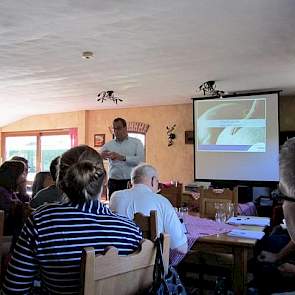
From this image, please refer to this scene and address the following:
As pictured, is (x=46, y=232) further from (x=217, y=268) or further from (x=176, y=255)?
(x=217, y=268)

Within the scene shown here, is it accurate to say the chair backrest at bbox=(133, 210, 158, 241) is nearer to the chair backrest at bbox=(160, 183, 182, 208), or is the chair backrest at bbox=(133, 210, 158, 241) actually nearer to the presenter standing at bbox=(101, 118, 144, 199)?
the chair backrest at bbox=(160, 183, 182, 208)

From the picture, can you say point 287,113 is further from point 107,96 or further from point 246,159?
point 107,96

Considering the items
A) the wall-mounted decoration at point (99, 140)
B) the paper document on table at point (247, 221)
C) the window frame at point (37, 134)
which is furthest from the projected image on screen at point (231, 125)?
the window frame at point (37, 134)

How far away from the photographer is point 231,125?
6.81 metres

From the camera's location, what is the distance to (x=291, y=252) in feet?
7.30

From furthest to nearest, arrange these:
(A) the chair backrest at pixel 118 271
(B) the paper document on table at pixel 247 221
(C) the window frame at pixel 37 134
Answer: (C) the window frame at pixel 37 134, (B) the paper document on table at pixel 247 221, (A) the chair backrest at pixel 118 271

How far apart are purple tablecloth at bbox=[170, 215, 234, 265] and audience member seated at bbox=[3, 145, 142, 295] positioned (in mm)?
1025

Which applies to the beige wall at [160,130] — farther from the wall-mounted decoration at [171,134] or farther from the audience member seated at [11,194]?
the audience member seated at [11,194]

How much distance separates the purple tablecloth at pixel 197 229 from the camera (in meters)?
2.55

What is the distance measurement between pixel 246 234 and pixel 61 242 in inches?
67.9

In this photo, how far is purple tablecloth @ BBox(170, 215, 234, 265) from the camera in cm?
255

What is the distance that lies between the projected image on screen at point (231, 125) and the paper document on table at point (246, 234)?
380cm

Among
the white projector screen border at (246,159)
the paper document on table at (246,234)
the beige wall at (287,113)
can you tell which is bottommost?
the paper document on table at (246,234)

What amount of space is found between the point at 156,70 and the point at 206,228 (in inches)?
103
